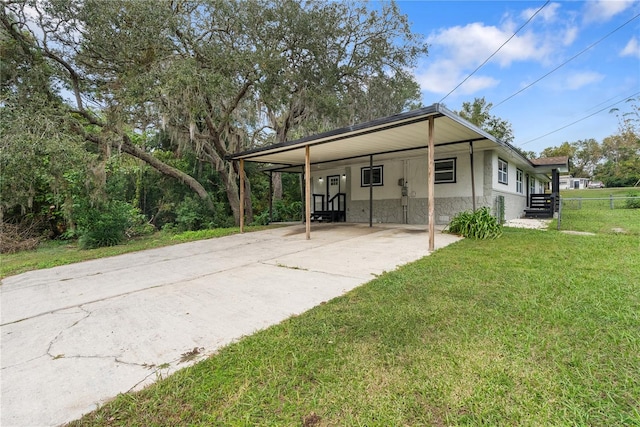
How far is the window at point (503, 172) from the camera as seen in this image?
33.3ft

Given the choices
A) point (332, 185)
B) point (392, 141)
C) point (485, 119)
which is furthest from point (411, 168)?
point (485, 119)

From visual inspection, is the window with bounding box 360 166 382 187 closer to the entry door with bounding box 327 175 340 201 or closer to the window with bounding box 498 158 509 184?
the entry door with bounding box 327 175 340 201

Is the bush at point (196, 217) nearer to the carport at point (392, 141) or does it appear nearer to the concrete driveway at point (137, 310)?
the carport at point (392, 141)

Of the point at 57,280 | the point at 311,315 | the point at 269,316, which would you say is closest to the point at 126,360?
the point at 269,316

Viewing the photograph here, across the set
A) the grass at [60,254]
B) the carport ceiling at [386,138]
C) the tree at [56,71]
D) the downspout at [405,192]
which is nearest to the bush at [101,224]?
the grass at [60,254]

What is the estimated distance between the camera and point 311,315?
2811mm

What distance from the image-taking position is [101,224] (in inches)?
344

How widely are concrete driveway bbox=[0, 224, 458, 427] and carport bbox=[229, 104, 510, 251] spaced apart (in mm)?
2179

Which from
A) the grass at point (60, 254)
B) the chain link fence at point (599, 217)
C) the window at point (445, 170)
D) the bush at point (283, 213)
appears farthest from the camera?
the bush at point (283, 213)

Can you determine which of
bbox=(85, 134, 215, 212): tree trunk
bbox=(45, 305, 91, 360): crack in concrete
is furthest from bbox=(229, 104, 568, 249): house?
bbox=(45, 305, 91, 360): crack in concrete

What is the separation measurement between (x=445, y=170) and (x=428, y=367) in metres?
9.37

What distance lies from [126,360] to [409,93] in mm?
15057

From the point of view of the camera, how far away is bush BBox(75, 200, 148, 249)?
870 cm

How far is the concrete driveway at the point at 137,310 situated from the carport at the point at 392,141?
2.18m
